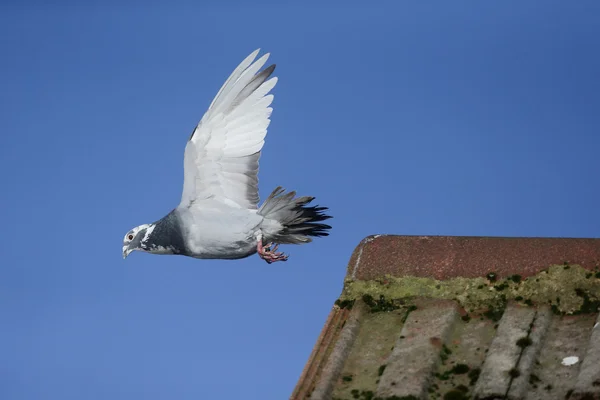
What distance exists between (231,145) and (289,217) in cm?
93

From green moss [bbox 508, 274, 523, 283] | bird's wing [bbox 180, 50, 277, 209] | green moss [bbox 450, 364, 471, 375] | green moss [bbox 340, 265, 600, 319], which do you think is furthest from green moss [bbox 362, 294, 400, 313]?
bird's wing [bbox 180, 50, 277, 209]

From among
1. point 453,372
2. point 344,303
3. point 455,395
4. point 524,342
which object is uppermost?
point 344,303

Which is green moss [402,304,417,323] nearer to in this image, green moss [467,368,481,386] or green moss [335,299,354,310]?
green moss [335,299,354,310]

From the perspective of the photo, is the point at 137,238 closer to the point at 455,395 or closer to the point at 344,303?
the point at 344,303

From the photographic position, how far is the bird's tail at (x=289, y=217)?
31.3ft

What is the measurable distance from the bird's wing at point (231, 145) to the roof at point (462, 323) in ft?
4.85

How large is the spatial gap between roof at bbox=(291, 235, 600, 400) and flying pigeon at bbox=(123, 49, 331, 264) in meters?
0.94

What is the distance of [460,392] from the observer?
7.03 meters

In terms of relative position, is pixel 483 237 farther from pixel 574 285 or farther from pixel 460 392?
pixel 460 392

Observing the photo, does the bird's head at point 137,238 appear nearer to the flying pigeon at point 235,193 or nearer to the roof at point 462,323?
the flying pigeon at point 235,193

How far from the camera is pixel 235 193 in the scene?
9.65 meters

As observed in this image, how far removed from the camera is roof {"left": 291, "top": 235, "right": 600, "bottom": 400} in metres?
7.09

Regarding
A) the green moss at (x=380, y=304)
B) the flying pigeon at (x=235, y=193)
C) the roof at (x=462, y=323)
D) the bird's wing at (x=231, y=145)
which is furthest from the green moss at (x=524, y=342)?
the bird's wing at (x=231, y=145)

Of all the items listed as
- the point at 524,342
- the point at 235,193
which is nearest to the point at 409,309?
the point at 524,342
